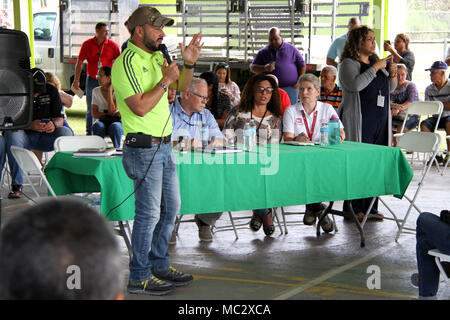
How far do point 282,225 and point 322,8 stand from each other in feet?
34.7

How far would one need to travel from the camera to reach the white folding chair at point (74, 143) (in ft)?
16.3

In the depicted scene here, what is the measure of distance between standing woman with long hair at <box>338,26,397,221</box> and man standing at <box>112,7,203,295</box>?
240 cm

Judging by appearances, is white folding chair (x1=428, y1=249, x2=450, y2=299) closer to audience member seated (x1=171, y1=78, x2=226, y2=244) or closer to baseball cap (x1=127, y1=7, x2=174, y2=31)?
baseball cap (x1=127, y1=7, x2=174, y2=31)

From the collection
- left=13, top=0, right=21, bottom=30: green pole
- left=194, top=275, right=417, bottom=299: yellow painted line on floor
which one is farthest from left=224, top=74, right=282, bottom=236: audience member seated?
left=13, top=0, right=21, bottom=30: green pole

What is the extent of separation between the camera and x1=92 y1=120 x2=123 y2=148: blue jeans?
26.5ft

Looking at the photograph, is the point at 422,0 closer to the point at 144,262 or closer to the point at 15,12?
the point at 15,12

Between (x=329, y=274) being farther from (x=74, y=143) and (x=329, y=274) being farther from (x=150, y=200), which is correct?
(x=74, y=143)

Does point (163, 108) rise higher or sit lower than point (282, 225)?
higher

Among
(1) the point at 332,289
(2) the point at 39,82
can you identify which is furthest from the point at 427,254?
(2) the point at 39,82

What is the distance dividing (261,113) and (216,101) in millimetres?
1296

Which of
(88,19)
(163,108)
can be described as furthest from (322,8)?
(163,108)

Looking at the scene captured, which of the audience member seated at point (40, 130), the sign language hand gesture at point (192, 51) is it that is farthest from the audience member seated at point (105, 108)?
the sign language hand gesture at point (192, 51)

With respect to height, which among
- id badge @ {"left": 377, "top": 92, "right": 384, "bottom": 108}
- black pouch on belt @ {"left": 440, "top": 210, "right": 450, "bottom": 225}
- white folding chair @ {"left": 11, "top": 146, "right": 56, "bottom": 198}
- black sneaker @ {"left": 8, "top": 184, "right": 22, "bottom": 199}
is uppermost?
id badge @ {"left": 377, "top": 92, "right": 384, "bottom": 108}

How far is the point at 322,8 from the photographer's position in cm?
1559
